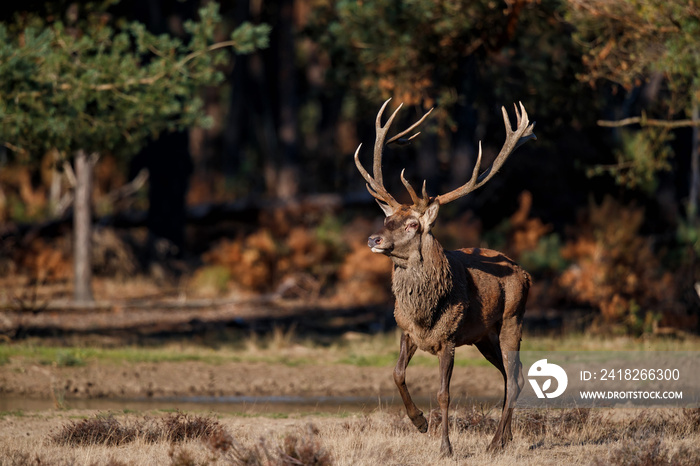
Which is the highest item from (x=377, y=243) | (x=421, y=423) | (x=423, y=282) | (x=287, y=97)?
(x=287, y=97)

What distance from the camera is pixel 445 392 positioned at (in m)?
8.97

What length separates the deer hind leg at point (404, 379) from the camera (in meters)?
9.19

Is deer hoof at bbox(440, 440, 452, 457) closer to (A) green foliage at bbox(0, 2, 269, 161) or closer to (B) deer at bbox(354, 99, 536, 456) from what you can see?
(B) deer at bbox(354, 99, 536, 456)

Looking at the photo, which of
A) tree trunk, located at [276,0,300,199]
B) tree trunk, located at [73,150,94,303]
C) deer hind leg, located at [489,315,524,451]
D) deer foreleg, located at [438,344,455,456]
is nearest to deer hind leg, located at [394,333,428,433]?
deer foreleg, located at [438,344,455,456]

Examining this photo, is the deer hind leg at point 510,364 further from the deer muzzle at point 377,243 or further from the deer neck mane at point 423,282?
the deer muzzle at point 377,243

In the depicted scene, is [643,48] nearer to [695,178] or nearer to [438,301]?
[438,301]

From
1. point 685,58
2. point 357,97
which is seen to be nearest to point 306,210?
point 357,97

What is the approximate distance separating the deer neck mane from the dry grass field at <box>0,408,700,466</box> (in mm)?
1283

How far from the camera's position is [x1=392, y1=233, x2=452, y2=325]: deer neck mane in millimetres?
8945

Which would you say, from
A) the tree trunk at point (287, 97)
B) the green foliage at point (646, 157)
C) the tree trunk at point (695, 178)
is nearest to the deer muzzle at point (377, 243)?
the green foliage at point (646, 157)

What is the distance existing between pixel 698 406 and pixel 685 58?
5.10m

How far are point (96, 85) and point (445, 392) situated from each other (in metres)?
7.38

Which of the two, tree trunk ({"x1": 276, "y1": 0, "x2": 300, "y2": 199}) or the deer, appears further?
tree trunk ({"x1": 276, "y1": 0, "x2": 300, "y2": 199})

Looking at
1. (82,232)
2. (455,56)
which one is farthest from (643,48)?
(82,232)
